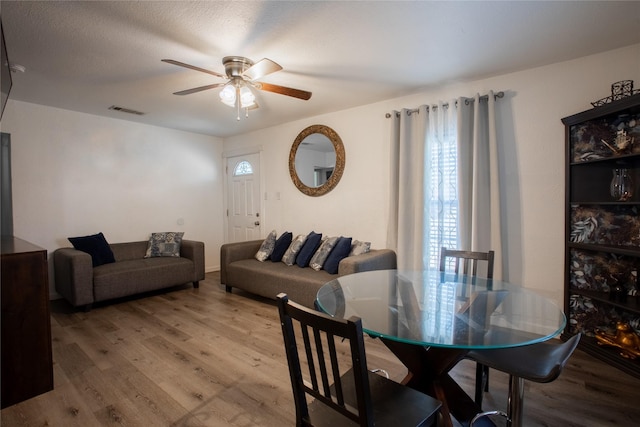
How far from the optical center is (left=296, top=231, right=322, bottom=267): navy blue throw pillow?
3.70 m

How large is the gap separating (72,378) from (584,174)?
411cm

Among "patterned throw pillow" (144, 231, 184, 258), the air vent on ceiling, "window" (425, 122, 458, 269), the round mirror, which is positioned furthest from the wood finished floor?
the air vent on ceiling

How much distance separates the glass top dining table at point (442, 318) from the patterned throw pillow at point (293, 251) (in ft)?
5.72

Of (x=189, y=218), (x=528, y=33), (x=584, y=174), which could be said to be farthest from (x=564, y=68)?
(x=189, y=218)

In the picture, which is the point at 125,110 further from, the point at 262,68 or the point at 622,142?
the point at 622,142

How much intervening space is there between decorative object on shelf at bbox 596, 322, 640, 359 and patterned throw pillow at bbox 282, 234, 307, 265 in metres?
2.90

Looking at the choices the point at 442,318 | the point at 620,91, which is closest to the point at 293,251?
the point at 442,318

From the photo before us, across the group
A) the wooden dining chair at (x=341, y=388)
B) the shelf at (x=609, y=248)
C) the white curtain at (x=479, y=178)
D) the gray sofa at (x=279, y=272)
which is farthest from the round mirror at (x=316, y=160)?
the wooden dining chair at (x=341, y=388)

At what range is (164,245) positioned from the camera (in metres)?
4.36

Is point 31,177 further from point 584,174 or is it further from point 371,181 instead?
point 584,174

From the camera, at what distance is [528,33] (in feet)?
6.84

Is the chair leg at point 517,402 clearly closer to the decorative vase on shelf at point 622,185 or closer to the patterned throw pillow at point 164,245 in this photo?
the decorative vase on shelf at point 622,185

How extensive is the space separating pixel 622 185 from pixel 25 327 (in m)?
4.12

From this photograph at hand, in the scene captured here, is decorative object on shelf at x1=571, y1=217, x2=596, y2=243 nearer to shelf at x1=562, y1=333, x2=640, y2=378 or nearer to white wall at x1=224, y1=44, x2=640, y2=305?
white wall at x1=224, y1=44, x2=640, y2=305
